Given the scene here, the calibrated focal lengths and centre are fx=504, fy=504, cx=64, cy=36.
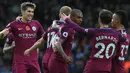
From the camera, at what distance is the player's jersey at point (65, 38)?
29.8 feet

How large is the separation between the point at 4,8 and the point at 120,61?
10.0 m

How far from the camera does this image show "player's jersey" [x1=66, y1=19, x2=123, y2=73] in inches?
340

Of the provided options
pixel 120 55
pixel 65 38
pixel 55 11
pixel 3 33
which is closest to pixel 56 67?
pixel 65 38

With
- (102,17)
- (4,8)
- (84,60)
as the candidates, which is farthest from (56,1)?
(102,17)

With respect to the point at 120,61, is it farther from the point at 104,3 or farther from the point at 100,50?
the point at 104,3

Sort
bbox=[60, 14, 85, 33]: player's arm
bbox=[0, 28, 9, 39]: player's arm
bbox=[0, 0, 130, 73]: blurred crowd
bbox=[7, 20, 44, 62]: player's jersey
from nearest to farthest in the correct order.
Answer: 1. bbox=[60, 14, 85, 33]: player's arm
2. bbox=[0, 28, 9, 39]: player's arm
3. bbox=[7, 20, 44, 62]: player's jersey
4. bbox=[0, 0, 130, 73]: blurred crowd

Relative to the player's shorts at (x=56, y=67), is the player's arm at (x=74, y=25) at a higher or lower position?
higher

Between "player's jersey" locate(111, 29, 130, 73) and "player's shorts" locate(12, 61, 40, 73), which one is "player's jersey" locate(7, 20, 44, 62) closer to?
"player's shorts" locate(12, 61, 40, 73)

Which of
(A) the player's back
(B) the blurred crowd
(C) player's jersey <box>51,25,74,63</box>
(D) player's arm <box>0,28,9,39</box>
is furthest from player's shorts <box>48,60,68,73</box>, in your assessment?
(B) the blurred crowd

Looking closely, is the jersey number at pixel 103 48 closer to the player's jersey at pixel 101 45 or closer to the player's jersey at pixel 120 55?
the player's jersey at pixel 101 45

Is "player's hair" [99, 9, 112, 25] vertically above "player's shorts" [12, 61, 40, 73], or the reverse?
"player's hair" [99, 9, 112, 25]

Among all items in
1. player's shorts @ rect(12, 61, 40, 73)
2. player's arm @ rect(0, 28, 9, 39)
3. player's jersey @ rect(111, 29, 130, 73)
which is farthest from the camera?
player's shorts @ rect(12, 61, 40, 73)

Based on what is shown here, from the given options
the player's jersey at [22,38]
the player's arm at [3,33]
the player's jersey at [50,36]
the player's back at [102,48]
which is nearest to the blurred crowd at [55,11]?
the player's jersey at [22,38]

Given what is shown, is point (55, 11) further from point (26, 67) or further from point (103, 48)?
point (103, 48)
